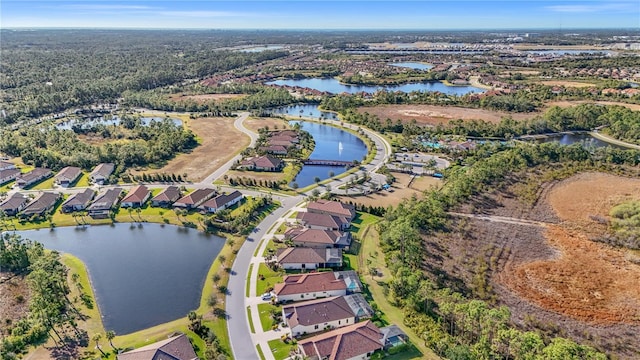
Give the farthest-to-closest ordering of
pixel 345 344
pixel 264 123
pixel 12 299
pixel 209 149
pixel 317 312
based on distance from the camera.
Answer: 1. pixel 264 123
2. pixel 209 149
3. pixel 12 299
4. pixel 317 312
5. pixel 345 344

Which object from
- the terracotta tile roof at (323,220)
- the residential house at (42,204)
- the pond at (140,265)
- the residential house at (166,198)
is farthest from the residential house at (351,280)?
the residential house at (42,204)

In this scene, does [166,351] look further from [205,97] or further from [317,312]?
[205,97]

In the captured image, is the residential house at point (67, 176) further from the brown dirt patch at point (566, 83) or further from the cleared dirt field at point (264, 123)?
the brown dirt patch at point (566, 83)

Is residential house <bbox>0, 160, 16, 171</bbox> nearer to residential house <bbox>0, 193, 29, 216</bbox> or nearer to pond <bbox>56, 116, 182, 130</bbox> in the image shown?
residential house <bbox>0, 193, 29, 216</bbox>

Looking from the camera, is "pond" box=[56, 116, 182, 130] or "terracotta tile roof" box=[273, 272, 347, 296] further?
"pond" box=[56, 116, 182, 130]


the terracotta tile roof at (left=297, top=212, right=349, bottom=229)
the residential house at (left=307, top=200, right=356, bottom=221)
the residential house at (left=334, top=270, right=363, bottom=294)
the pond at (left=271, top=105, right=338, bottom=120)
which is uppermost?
the pond at (left=271, top=105, right=338, bottom=120)

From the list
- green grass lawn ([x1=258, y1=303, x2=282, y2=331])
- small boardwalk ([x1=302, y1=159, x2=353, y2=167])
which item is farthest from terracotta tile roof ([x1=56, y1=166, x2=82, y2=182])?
green grass lawn ([x1=258, y1=303, x2=282, y2=331])

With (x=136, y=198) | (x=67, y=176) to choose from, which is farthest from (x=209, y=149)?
(x=136, y=198)
